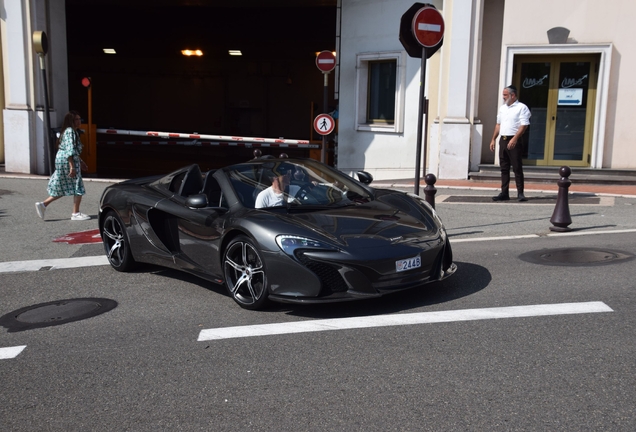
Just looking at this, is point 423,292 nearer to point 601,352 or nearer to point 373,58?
point 601,352

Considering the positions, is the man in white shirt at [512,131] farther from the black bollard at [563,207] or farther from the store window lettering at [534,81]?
the store window lettering at [534,81]

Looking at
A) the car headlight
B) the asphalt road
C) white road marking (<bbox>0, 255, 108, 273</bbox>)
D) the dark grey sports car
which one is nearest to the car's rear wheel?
the dark grey sports car

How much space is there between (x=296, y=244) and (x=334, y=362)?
1236mm

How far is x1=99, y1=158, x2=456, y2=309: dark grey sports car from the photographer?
5750mm

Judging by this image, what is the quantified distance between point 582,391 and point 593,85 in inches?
511

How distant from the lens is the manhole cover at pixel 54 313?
611cm

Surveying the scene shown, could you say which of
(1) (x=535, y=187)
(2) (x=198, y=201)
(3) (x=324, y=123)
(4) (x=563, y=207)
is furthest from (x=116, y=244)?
(1) (x=535, y=187)

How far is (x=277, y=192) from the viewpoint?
6.64m

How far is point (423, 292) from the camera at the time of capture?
653cm

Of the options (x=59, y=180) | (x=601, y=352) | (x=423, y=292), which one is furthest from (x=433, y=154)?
(x=601, y=352)

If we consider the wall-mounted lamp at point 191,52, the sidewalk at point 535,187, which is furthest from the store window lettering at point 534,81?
the wall-mounted lamp at point 191,52

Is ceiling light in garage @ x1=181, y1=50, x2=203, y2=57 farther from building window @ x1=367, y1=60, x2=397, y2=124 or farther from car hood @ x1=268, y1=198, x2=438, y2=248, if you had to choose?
car hood @ x1=268, y1=198, x2=438, y2=248

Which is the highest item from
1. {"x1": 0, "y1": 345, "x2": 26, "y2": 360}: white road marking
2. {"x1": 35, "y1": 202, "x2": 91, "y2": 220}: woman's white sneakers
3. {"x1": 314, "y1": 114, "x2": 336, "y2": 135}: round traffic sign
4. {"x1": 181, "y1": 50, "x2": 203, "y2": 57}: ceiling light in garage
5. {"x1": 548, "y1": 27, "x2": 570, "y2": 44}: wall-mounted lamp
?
{"x1": 181, "y1": 50, "x2": 203, "y2": 57}: ceiling light in garage

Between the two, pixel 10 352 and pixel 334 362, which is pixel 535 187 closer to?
pixel 334 362
